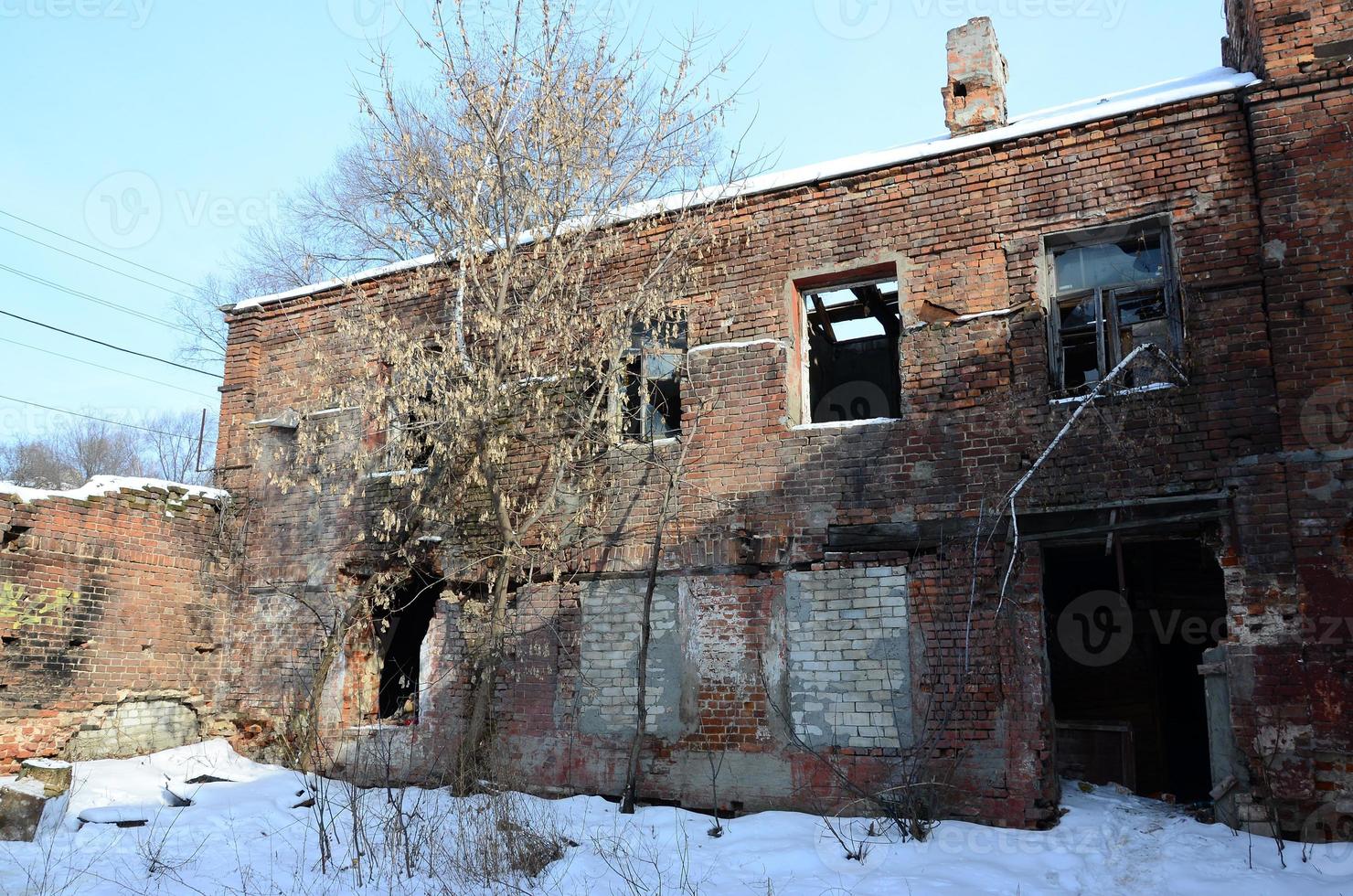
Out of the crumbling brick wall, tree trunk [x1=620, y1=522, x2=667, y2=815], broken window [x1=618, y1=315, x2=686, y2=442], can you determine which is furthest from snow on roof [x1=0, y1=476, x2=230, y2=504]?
tree trunk [x1=620, y1=522, x2=667, y2=815]

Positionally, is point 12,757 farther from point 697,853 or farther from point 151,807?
point 697,853

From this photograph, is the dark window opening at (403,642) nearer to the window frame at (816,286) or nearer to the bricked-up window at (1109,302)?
the window frame at (816,286)

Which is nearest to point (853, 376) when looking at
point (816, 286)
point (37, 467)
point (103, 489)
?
point (816, 286)

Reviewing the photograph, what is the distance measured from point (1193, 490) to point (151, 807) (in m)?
8.86

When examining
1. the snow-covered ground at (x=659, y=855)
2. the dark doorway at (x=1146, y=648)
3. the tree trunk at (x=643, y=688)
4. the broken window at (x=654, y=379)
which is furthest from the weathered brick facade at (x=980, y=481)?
the dark doorway at (x=1146, y=648)

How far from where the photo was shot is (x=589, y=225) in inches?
387

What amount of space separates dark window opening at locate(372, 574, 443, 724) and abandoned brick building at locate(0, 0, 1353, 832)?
456 mm

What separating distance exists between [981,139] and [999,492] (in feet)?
10.2

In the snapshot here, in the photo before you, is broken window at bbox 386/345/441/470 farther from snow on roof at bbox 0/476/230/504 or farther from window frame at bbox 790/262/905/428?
window frame at bbox 790/262/905/428

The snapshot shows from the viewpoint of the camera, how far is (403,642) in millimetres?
12578

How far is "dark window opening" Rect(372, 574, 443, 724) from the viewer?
10.4 m

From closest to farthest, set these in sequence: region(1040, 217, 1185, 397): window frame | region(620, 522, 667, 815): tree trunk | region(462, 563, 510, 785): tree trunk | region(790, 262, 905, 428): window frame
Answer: region(1040, 217, 1185, 397): window frame → region(620, 522, 667, 815): tree trunk → region(790, 262, 905, 428): window frame → region(462, 563, 510, 785): tree trunk

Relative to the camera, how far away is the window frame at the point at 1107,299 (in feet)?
24.8

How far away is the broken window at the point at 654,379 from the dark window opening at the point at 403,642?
2.74m
